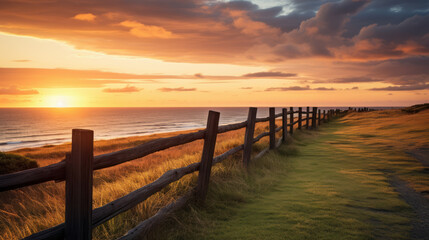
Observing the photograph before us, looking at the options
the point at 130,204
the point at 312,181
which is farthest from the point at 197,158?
the point at 130,204

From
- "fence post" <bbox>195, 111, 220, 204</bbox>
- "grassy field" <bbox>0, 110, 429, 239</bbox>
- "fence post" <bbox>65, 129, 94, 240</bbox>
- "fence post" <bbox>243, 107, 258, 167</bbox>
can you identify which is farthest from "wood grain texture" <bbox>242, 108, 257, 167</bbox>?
"fence post" <bbox>65, 129, 94, 240</bbox>

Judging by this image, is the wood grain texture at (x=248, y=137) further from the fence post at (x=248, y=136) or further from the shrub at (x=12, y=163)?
the shrub at (x=12, y=163)

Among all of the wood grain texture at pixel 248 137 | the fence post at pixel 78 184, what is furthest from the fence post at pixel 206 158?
the wood grain texture at pixel 248 137

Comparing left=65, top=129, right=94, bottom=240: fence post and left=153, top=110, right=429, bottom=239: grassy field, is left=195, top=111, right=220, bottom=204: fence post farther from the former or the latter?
left=65, top=129, right=94, bottom=240: fence post

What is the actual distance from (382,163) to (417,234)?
5.60 meters

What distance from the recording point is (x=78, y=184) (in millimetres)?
2451

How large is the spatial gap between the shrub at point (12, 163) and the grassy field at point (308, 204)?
806 centimetres

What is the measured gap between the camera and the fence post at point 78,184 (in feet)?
7.91

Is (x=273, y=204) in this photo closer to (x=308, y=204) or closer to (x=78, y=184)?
(x=308, y=204)

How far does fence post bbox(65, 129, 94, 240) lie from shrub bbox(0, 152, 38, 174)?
9041mm

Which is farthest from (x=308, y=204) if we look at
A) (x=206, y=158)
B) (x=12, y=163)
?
(x=12, y=163)

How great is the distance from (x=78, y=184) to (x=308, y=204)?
3.94m

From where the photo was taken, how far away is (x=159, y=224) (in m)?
3.74

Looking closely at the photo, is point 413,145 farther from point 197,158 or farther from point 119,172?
point 119,172
